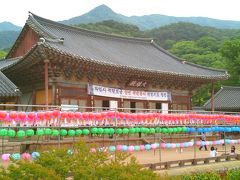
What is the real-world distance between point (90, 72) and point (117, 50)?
6.61 m

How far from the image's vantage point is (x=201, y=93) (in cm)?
5397

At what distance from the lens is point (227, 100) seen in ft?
140

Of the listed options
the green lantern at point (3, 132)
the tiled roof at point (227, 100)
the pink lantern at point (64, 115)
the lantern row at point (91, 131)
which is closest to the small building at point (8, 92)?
the lantern row at point (91, 131)

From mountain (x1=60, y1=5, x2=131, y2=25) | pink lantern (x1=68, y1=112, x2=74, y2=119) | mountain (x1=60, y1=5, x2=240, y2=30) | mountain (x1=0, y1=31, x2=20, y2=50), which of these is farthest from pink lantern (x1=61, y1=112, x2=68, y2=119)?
mountain (x1=60, y1=5, x2=240, y2=30)

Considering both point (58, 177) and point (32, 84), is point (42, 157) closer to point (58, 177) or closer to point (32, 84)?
point (58, 177)

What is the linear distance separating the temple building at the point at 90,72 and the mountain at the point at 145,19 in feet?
450

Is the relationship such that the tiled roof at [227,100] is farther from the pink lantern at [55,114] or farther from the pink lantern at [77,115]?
the pink lantern at [55,114]

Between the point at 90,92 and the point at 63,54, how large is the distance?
14.6 feet

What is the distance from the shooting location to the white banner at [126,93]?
2296 cm

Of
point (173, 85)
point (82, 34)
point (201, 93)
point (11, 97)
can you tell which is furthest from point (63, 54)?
point (201, 93)

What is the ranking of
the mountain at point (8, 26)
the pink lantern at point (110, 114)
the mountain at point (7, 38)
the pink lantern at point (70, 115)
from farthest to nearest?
the mountain at point (8, 26) < the mountain at point (7, 38) < the pink lantern at point (110, 114) < the pink lantern at point (70, 115)

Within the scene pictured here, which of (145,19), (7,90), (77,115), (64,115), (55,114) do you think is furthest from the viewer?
(145,19)

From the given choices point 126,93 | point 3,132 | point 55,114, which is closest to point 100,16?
point 126,93

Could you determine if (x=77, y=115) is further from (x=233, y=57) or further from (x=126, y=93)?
(x=233, y=57)
